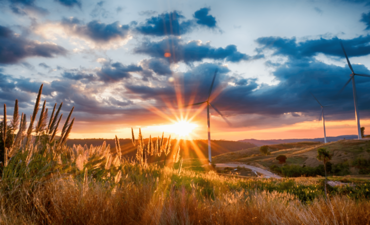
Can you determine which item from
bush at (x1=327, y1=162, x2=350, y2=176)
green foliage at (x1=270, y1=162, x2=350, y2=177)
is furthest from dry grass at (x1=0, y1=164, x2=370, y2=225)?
bush at (x1=327, y1=162, x2=350, y2=176)

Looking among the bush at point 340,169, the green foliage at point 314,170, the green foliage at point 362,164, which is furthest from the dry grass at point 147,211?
the bush at point 340,169

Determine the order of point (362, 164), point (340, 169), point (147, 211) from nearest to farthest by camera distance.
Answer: point (147, 211) → point (362, 164) → point (340, 169)

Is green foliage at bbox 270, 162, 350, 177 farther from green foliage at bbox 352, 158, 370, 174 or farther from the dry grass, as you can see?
the dry grass

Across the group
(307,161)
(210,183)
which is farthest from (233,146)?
(210,183)

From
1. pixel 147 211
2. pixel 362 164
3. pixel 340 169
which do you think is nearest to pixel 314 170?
pixel 340 169

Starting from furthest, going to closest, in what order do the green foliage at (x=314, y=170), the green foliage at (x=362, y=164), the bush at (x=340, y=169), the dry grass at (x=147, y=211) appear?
the green foliage at (x=314, y=170) → the bush at (x=340, y=169) → the green foliage at (x=362, y=164) → the dry grass at (x=147, y=211)

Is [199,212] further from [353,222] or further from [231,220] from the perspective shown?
[353,222]

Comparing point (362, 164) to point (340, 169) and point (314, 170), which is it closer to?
point (340, 169)

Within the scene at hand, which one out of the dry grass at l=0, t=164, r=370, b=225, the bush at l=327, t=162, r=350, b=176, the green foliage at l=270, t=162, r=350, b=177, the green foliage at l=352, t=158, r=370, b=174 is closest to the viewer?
the dry grass at l=0, t=164, r=370, b=225

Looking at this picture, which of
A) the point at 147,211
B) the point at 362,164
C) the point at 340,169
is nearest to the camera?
the point at 147,211

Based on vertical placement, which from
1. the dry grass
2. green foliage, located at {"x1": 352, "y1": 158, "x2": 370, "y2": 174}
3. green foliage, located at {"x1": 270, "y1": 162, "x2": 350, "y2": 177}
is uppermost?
the dry grass

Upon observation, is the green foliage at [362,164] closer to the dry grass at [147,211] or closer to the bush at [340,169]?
the bush at [340,169]

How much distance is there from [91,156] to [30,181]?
2.33 m

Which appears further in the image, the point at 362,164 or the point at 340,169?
the point at 340,169
